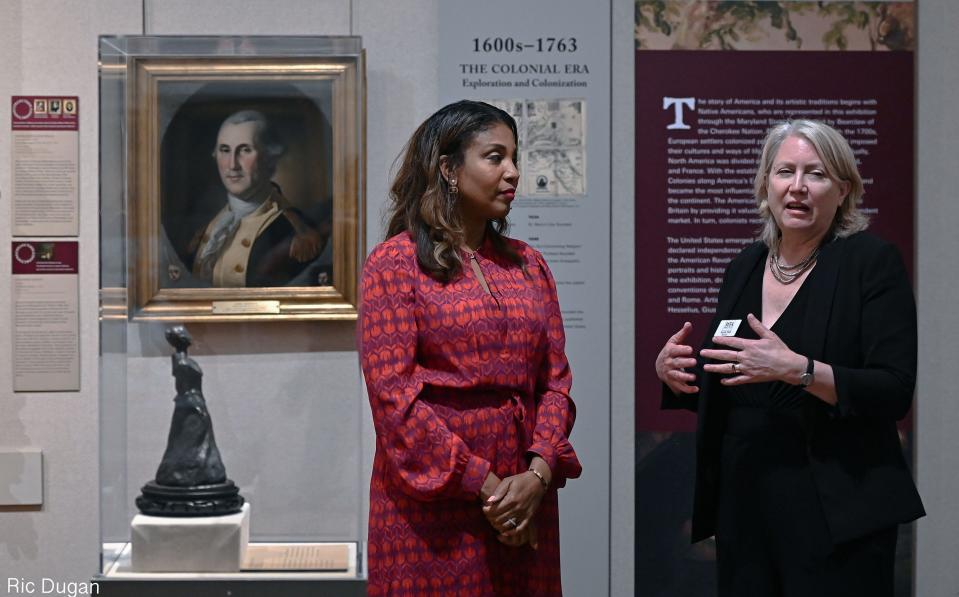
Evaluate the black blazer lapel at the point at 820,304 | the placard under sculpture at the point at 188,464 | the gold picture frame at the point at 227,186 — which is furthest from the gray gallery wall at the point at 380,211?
the black blazer lapel at the point at 820,304

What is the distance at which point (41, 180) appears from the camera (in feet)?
14.1

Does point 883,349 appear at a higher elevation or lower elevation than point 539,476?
higher

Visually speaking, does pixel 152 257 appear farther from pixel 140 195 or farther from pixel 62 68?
pixel 62 68

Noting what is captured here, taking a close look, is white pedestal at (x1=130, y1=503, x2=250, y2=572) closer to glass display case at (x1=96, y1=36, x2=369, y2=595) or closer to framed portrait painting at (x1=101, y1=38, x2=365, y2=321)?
glass display case at (x1=96, y1=36, x2=369, y2=595)

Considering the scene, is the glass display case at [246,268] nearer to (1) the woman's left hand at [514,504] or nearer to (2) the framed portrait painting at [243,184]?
(2) the framed portrait painting at [243,184]

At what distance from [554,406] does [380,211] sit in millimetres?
1646

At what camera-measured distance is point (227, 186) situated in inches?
160

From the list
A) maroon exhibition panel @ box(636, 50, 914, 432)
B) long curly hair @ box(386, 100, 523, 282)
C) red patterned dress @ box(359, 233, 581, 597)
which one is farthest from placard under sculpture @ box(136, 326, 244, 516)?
maroon exhibition panel @ box(636, 50, 914, 432)

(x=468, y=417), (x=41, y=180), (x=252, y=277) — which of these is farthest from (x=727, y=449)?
(x=41, y=180)

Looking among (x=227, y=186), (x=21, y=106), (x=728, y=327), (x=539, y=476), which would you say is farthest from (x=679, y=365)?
(x=21, y=106)

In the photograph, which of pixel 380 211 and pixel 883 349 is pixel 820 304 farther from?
pixel 380 211

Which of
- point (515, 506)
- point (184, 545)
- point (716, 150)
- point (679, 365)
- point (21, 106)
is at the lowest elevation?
point (184, 545)

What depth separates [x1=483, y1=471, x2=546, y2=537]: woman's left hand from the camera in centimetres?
257

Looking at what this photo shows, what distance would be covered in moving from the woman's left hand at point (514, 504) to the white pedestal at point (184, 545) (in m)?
1.54
